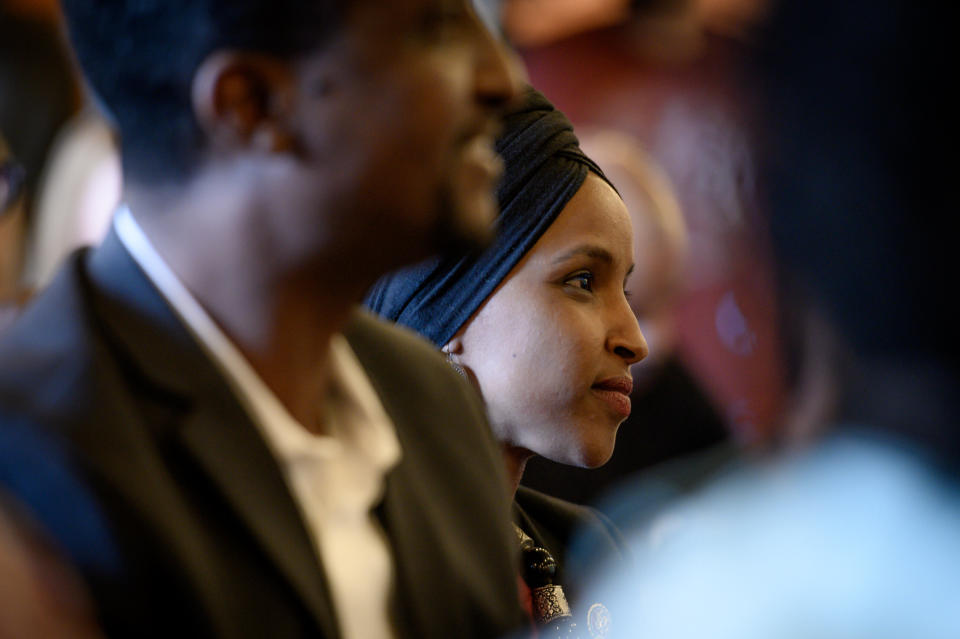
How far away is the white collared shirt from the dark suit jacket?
0.04ft

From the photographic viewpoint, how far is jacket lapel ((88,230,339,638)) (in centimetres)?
64

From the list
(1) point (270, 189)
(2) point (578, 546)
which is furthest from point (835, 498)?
(1) point (270, 189)

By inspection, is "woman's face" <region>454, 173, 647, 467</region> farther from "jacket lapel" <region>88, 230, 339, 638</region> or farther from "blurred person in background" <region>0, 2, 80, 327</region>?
"blurred person in background" <region>0, 2, 80, 327</region>

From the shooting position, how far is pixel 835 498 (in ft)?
7.91

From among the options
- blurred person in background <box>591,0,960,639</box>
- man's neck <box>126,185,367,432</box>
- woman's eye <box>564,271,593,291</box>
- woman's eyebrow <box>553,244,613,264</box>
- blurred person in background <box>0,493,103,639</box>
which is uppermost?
man's neck <box>126,185,367,432</box>

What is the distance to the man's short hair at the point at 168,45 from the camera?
0.67 metres

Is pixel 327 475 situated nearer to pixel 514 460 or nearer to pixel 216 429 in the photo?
pixel 216 429

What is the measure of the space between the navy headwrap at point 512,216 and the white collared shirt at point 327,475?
37cm

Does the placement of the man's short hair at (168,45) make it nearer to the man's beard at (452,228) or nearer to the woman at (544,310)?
the man's beard at (452,228)

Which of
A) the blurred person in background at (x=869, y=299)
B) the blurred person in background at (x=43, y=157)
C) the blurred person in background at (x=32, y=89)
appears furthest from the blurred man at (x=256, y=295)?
the blurred person in background at (x=869, y=299)

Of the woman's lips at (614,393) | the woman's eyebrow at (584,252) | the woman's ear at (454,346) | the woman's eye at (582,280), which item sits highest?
the woman's eyebrow at (584,252)

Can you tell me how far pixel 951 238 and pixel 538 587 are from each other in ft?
5.35

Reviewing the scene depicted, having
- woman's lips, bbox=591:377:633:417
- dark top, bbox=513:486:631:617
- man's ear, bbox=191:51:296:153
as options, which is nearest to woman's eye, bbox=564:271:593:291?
woman's lips, bbox=591:377:633:417

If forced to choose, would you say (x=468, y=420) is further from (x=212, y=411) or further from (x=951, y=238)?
(x=951, y=238)
